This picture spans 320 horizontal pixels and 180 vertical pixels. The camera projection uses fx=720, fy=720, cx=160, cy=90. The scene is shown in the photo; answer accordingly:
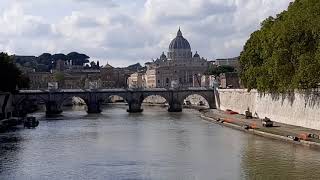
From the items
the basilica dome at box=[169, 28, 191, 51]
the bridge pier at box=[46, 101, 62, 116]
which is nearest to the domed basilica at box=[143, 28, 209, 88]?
the basilica dome at box=[169, 28, 191, 51]

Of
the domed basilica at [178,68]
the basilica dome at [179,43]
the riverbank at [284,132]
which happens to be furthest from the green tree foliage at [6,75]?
the basilica dome at [179,43]

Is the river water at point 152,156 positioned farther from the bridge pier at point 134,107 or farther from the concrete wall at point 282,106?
the bridge pier at point 134,107

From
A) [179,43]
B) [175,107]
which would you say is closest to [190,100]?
[175,107]

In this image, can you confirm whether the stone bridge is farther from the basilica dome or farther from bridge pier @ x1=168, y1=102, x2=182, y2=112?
the basilica dome

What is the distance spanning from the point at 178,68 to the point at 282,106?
121 metres

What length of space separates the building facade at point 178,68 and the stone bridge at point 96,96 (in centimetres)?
6828

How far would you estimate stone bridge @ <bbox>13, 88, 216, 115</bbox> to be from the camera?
9094cm

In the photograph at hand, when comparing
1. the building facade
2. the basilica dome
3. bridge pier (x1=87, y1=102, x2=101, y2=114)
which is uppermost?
the basilica dome

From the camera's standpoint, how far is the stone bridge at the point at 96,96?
9094 centimetres

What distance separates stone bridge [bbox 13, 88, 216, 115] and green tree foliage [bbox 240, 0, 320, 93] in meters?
35.0

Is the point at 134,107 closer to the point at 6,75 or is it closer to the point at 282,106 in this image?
the point at 6,75

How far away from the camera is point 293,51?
163 feet

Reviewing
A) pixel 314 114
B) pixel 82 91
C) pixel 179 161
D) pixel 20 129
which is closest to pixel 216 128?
pixel 314 114

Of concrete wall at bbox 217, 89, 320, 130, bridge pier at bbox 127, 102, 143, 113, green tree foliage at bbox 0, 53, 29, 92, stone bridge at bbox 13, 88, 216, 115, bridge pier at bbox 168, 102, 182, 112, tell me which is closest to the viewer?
concrete wall at bbox 217, 89, 320, 130
